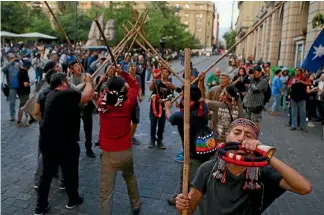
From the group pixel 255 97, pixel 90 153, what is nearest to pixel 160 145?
pixel 90 153

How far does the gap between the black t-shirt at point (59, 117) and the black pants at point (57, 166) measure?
0.10m

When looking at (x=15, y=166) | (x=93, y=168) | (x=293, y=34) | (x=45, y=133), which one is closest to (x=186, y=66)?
(x=45, y=133)

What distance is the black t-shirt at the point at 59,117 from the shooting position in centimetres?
439

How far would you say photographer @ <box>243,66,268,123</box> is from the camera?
26.9ft

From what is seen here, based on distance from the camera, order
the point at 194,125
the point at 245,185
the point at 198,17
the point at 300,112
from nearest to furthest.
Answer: the point at 245,185 < the point at 194,125 < the point at 300,112 < the point at 198,17

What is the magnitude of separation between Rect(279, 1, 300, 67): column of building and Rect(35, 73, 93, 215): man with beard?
17662 millimetres

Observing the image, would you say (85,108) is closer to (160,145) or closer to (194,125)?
(160,145)

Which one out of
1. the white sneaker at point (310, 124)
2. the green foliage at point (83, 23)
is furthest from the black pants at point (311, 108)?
the green foliage at point (83, 23)

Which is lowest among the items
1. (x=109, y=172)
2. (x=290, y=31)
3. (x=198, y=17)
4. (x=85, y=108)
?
(x=109, y=172)

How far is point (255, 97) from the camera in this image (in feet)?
27.2

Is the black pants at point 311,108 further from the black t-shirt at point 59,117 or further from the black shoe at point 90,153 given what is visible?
the black t-shirt at point 59,117

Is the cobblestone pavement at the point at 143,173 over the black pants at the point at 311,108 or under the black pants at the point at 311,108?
under

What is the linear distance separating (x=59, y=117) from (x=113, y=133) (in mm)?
773

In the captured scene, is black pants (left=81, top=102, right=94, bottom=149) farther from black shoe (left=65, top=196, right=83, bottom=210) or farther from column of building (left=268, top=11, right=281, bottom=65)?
column of building (left=268, top=11, right=281, bottom=65)
